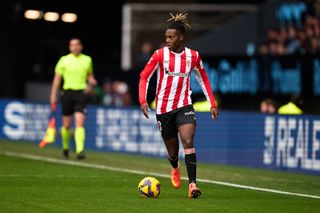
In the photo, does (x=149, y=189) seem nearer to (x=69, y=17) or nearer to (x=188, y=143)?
(x=188, y=143)

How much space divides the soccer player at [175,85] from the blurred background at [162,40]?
8.71 meters

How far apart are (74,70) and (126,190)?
21.2 feet

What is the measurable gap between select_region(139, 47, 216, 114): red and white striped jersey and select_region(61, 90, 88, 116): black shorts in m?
6.49

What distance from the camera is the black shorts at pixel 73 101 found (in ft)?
68.1

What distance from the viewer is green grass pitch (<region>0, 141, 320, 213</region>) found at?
12836 mm

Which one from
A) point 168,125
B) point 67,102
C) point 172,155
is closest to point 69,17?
point 67,102

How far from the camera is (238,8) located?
30.0 metres

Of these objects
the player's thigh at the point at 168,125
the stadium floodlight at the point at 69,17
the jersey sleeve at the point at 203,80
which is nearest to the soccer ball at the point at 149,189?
the player's thigh at the point at 168,125

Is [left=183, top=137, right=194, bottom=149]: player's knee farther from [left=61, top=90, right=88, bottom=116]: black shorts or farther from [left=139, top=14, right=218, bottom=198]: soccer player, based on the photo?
[left=61, top=90, right=88, bottom=116]: black shorts

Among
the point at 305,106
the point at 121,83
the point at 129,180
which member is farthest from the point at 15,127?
the point at 129,180

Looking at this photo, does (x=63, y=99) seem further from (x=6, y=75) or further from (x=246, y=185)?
(x=6, y=75)

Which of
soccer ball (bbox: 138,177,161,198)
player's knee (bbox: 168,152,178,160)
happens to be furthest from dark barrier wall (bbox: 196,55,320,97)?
soccer ball (bbox: 138,177,161,198)

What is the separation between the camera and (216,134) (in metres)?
22.4

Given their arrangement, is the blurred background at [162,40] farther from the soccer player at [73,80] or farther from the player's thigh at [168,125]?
the player's thigh at [168,125]
